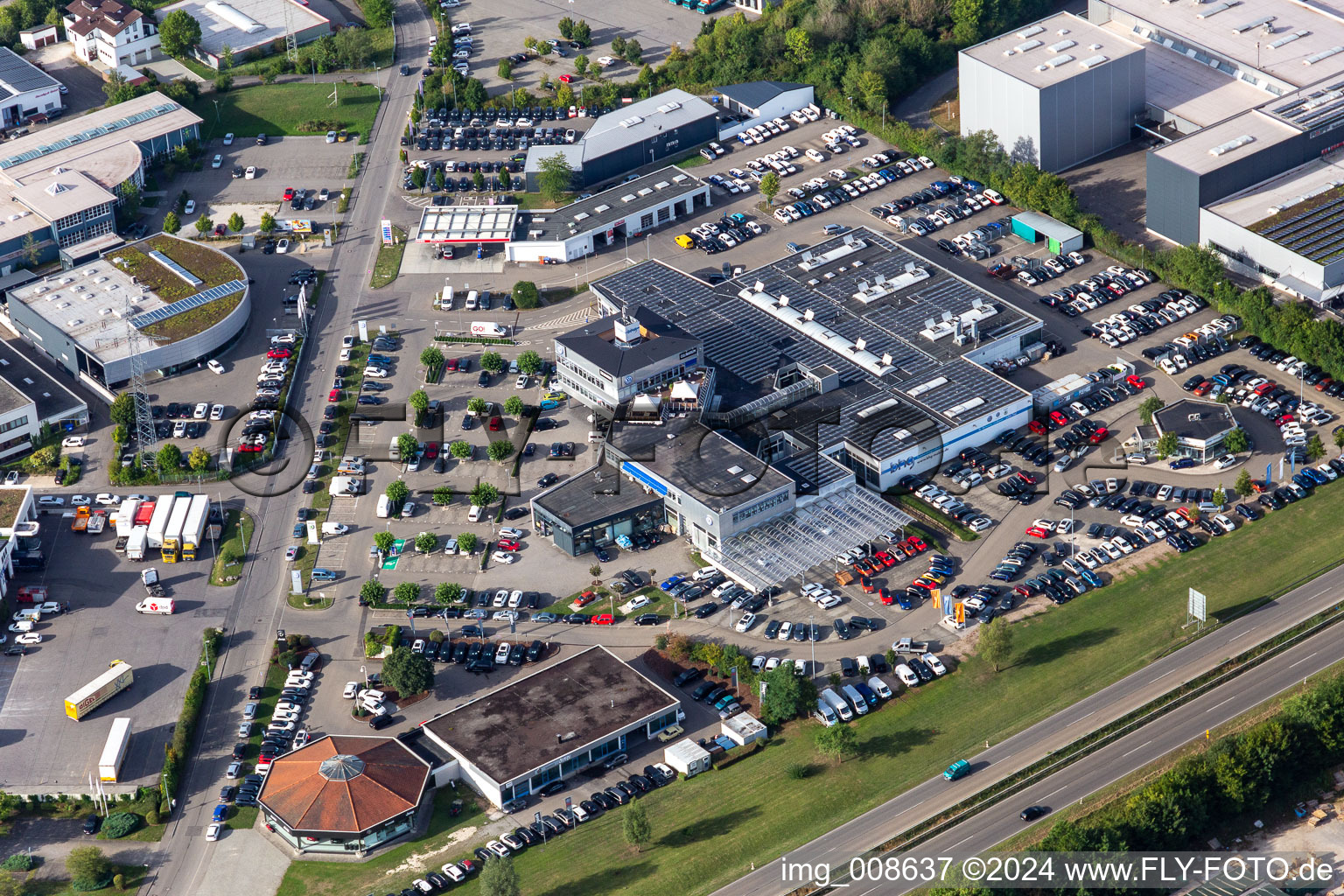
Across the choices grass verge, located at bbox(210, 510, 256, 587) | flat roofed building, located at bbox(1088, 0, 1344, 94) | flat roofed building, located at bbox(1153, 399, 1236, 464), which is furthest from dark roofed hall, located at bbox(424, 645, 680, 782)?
flat roofed building, located at bbox(1088, 0, 1344, 94)

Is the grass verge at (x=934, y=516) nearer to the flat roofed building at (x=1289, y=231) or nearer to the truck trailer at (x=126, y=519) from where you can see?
the flat roofed building at (x=1289, y=231)

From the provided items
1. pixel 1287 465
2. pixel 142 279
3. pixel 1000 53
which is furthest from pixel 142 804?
pixel 1000 53

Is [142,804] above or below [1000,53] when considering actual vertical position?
below

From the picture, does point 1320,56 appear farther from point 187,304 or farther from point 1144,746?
point 187,304

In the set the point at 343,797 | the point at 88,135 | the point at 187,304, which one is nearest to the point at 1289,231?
the point at 343,797

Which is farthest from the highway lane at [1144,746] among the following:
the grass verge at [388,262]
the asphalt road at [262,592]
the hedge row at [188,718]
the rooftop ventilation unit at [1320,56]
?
the grass verge at [388,262]

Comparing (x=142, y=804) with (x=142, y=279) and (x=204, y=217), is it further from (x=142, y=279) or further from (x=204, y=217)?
(x=204, y=217)

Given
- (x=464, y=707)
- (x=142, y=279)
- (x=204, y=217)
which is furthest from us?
(x=204, y=217)
